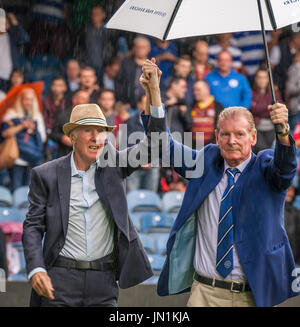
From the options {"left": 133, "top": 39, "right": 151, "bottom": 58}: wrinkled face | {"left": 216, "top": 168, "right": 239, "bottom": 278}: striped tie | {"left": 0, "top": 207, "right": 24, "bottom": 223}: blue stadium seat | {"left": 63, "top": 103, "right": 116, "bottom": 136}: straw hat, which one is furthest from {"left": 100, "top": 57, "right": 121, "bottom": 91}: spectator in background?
{"left": 216, "top": 168, "right": 239, "bottom": 278}: striped tie

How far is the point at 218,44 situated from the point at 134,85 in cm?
151

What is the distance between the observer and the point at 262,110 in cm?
906

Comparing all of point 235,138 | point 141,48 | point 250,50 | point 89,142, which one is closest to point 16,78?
point 141,48

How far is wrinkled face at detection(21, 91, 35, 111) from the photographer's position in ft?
28.4

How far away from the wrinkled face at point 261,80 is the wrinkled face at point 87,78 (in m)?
2.17

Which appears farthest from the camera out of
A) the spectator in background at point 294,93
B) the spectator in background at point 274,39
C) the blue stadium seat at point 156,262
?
the spectator in background at point 274,39

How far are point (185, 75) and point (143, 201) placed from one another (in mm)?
1904

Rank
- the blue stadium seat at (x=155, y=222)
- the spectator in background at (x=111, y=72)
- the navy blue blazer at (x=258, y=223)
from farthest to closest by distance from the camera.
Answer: the spectator in background at (x=111, y=72) < the blue stadium seat at (x=155, y=222) < the navy blue blazer at (x=258, y=223)

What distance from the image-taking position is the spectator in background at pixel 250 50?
32.5ft

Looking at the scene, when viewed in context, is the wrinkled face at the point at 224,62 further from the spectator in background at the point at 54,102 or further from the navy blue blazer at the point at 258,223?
the navy blue blazer at the point at 258,223

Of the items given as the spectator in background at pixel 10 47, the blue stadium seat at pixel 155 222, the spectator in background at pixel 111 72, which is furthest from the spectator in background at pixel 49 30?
the blue stadium seat at pixel 155 222

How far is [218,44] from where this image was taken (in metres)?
9.85

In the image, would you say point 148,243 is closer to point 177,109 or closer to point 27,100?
point 177,109

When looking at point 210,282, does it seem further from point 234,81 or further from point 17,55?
point 17,55
